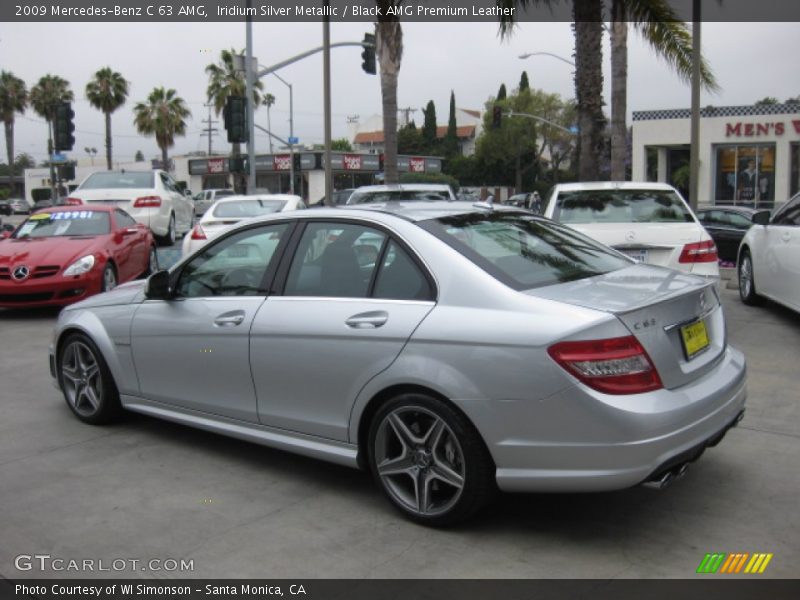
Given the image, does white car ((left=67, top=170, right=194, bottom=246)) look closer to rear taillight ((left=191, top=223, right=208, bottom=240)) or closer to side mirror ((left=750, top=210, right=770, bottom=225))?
rear taillight ((left=191, top=223, right=208, bottom=240))

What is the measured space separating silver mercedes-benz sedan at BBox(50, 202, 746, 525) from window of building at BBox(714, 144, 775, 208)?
33.2 metres

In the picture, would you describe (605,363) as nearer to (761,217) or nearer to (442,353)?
(442,353)

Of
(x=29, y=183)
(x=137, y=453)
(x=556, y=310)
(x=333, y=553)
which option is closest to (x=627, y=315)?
(x=556, y=310)

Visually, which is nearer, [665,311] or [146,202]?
[665,311]

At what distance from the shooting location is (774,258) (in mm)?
8859

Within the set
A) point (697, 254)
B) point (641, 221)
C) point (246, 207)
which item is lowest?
point (697, 254)

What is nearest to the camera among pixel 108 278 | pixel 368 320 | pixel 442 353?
pixel 442 353

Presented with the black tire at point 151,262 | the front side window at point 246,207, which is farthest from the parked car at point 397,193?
the black tire at point 151,262

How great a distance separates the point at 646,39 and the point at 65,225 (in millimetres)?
10882

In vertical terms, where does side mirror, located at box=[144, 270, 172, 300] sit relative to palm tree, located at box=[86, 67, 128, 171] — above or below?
below

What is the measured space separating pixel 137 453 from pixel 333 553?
1923mm

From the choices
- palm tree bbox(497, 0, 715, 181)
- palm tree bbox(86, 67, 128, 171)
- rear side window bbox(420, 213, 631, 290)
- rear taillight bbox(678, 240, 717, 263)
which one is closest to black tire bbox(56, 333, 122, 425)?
rear side window bbox(420, 213, 631, 290)

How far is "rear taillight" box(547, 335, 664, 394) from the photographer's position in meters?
3.40

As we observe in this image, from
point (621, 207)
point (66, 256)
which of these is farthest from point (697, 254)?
point (66, 256)
